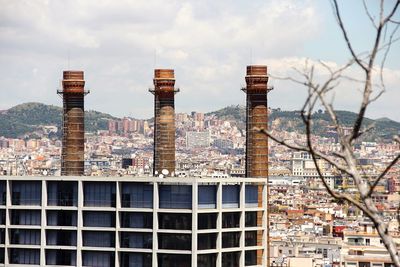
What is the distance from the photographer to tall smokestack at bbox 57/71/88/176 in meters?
76.6

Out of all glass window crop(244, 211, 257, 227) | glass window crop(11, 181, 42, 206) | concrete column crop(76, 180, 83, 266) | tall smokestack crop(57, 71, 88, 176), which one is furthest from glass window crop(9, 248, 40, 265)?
tall smokestack crop(57, 71, 88, 176)

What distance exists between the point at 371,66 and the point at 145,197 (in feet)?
140

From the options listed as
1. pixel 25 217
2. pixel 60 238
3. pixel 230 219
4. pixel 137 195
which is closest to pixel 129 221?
pixel 137 195

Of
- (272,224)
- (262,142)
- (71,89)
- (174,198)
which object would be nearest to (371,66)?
(174,198)

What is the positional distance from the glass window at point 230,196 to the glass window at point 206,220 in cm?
73

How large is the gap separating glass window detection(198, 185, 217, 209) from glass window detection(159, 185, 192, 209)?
529 mm

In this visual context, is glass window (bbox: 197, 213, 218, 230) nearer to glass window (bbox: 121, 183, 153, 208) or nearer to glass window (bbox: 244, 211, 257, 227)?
glass window (bbox: 244, 211, 257, 227)

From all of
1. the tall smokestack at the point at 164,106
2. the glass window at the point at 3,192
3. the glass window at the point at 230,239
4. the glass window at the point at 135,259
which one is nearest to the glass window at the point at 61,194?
the glass window at the point at 3,192

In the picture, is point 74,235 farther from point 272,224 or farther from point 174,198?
point 272,224

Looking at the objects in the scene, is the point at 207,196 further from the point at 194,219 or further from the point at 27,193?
the point at 27,193

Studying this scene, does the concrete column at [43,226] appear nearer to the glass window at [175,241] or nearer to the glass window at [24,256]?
the glass window at [24,256]

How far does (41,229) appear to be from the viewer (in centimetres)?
5253

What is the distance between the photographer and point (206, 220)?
2014 inches

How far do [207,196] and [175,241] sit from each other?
2479mm
